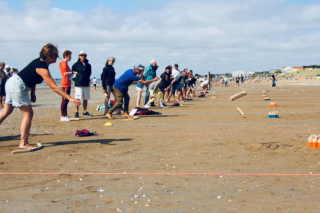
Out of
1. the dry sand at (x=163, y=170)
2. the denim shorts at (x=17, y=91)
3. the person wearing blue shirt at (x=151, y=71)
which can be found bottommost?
the dry sand at (x=163, y=170)

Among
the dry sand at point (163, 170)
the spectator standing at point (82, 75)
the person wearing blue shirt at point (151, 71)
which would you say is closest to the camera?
the dry sand at point (163, 170)

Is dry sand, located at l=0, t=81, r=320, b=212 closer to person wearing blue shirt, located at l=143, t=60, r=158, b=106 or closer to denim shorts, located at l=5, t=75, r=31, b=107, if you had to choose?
denim shorts, located at l=5, t=75, r=31, b=107

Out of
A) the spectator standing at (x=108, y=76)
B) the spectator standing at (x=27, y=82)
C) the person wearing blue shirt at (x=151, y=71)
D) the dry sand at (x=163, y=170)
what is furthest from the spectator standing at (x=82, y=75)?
the spectator standing at (x=27, y=82)

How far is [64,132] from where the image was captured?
10.6m

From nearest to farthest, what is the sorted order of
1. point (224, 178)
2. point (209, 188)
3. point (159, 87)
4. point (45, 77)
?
point (209, 188), point (224, 178), point (45, 77), point (159, 87)

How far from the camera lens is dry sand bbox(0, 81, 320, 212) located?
15.6ft

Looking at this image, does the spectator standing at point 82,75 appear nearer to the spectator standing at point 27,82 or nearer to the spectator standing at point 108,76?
the spectator standing at point 108,76

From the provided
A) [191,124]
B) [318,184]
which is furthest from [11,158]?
[191,124]

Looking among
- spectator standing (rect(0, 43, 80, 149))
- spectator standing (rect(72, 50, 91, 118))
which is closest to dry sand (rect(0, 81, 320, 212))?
spectator standing (rect(0, 43, 80, 149))

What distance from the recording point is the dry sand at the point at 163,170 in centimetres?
477

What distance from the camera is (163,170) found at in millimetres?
6336

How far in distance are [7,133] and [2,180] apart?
4.90 metres

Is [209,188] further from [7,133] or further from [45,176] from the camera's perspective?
[7,133]

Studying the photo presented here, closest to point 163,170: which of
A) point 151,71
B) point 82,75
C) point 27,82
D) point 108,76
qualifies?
point 27,82
